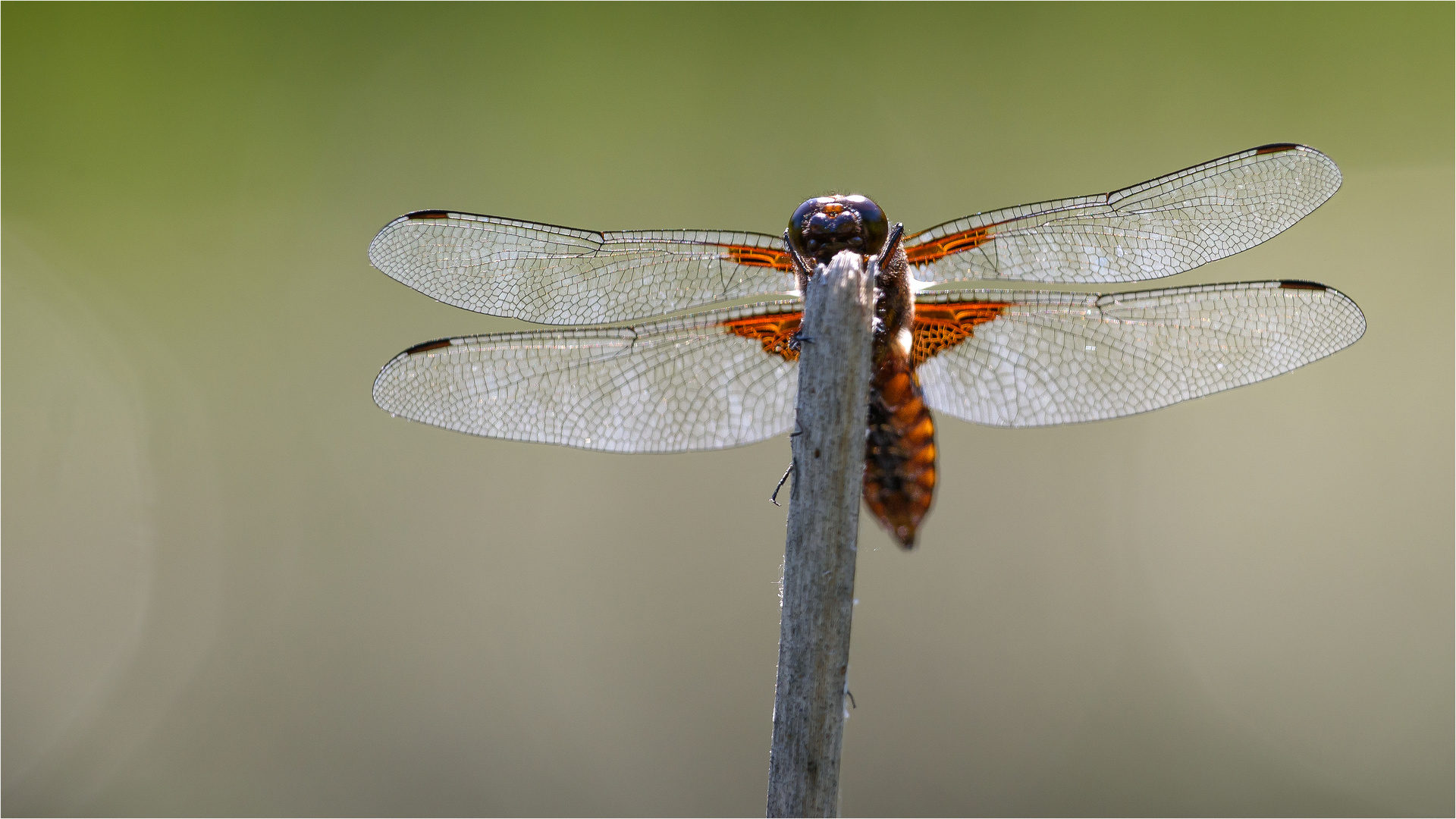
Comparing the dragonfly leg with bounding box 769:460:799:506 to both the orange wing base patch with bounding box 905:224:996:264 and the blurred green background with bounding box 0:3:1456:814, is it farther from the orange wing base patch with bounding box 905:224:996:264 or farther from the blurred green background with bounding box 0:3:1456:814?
the blurred green background with bounding box 0:3:1456:814

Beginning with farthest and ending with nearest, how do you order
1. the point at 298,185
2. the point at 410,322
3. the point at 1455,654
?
the point at 298,185 < the point at 410,322 < the point at 1455,654

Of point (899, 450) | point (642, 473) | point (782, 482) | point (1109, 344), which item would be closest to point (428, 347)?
point (782, 482)

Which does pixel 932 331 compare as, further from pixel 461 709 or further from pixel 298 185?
pixel 298 185

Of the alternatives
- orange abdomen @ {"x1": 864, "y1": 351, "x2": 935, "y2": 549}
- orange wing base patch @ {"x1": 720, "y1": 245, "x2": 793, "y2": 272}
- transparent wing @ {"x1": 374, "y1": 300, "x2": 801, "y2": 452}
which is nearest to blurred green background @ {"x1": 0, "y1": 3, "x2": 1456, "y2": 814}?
transparent wing @ {"x1": 374, "y1": 300, "x2": 801, "y2": 452}

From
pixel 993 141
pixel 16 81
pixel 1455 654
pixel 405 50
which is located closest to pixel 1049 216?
pixel 993 141

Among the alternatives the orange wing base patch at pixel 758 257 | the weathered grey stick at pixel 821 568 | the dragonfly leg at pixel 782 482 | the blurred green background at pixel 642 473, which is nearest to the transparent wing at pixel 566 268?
the orange wing base patch at pixel 758 257

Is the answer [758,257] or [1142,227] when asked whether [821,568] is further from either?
[1142,227]
